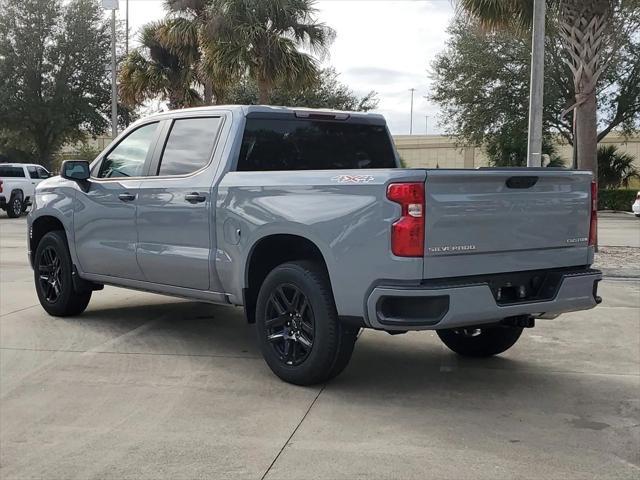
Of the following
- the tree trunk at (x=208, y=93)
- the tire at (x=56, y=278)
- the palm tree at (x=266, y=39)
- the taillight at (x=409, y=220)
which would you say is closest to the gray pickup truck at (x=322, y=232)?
the taillight at (x=409, y=220)

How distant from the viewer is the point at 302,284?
4984 millimetres

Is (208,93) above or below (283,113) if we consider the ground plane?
above

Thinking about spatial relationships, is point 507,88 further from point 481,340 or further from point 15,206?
point 481,340

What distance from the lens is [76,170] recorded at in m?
6.93

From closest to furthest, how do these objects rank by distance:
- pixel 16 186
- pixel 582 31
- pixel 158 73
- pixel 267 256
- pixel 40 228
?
pixel 267 256 < pixel 40 228 < pixel 582 31 < pixel 158 73 < pixel 16 186

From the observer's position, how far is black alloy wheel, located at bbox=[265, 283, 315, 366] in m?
5.08

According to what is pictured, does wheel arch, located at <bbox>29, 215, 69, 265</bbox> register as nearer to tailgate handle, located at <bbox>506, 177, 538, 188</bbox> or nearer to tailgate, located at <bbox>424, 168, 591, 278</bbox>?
tailgate, located at <bbox>424, 168, 591, 278</bbox>

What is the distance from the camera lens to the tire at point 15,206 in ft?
78.6

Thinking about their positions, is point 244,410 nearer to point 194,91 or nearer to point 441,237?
point 441,237

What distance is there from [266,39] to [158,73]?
5805mm

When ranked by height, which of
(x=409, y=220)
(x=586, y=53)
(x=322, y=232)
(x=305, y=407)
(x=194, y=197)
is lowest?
(x=305, y=407)

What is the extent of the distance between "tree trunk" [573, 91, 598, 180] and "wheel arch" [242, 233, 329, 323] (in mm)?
9529

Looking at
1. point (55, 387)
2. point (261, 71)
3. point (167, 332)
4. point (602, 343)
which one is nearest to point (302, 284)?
point (55, 387)

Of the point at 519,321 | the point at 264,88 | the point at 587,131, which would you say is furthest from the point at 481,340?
the point at 264,88
